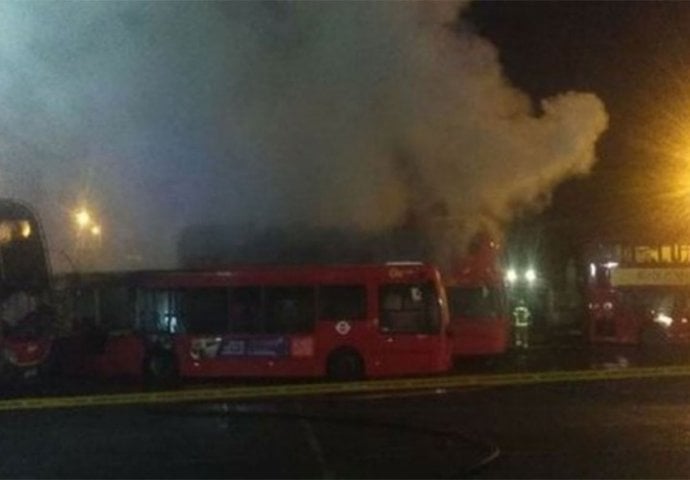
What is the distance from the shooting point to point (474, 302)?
1063 inches

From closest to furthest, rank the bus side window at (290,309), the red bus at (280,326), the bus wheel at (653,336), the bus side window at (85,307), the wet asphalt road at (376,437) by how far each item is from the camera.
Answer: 1. the wet asphalt road at (376,437)
2. the red bus at (280,326)
3. the bus side window at (290,309)
4. the bus side window at (85,307)
5. the bus wheel at (653,336)

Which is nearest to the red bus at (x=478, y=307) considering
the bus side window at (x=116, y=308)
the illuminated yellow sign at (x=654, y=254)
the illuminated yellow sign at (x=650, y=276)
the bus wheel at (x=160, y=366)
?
the bus wheel at (x=160, y=366)

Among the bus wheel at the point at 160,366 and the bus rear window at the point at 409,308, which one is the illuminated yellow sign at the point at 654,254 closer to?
the bus rear window at the point at 409,308

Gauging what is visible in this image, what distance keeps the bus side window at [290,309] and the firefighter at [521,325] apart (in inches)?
349

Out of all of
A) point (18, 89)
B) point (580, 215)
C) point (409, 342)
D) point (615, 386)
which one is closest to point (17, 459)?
point (18, 89)

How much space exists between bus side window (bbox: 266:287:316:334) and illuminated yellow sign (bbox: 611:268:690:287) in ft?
37.1

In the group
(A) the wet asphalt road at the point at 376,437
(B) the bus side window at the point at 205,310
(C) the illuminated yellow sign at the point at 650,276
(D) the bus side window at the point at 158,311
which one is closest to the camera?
(A) the wet asphalt road at the point at 376,437

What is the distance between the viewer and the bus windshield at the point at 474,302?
26906 mm

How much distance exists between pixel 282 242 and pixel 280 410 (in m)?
8.11

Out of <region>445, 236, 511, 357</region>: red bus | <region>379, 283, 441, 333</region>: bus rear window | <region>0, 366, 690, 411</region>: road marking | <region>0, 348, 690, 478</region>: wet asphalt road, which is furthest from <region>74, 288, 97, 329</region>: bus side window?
<region>0, 348, 690, 478</region>: wet asphalt road

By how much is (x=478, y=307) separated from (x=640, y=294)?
705cm

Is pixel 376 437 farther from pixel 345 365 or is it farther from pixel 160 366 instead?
pixel 160 366

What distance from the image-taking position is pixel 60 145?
66.7ft

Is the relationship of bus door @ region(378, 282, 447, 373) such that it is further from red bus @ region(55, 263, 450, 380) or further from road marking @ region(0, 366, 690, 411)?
road marking @ region(0, 366, 690, 411)
